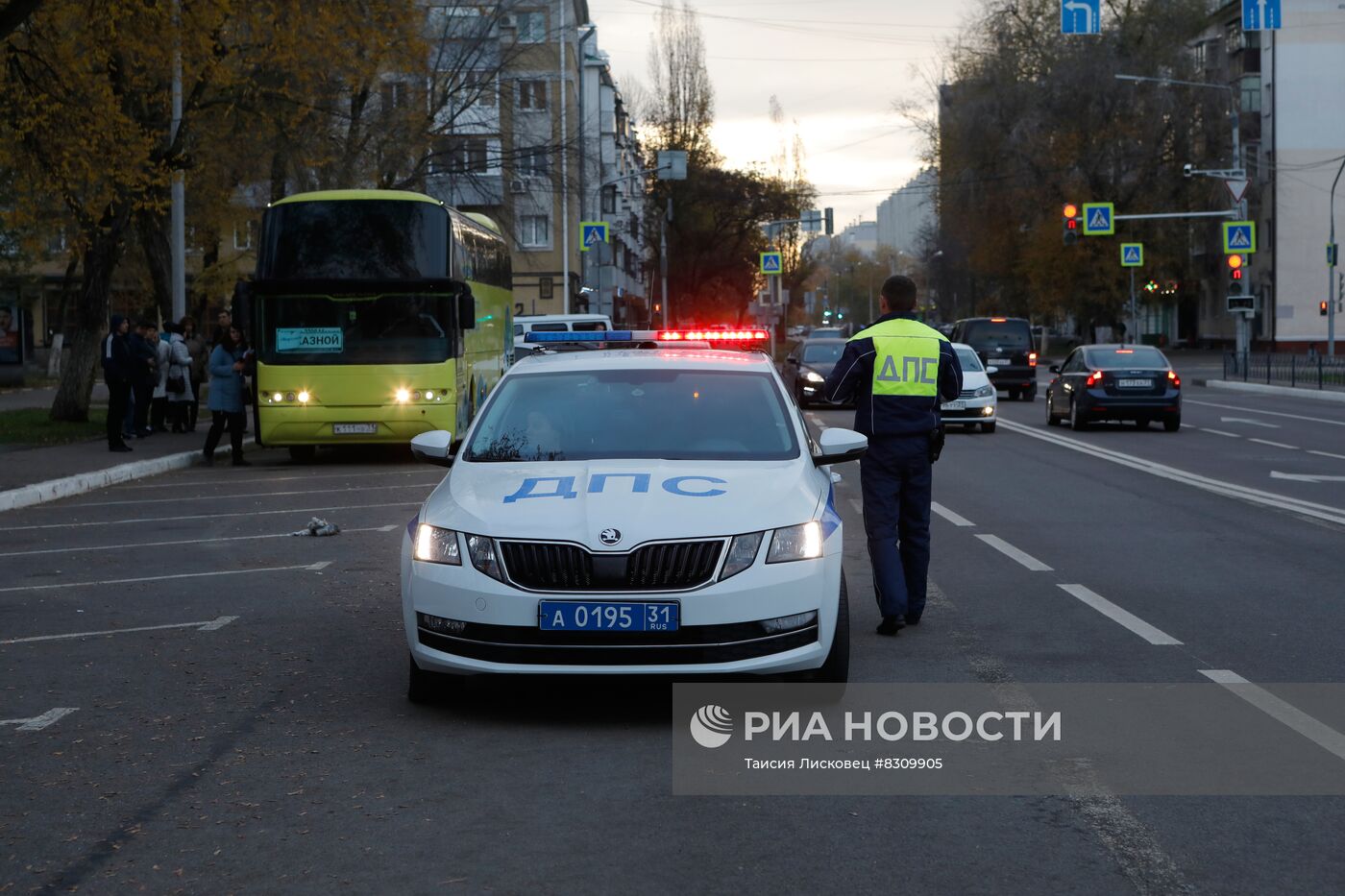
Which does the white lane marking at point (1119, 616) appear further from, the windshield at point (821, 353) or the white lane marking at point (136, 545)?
the windshield at point (821, 353)

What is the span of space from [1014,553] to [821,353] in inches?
1029

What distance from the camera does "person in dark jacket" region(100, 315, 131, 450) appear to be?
74.5 ft

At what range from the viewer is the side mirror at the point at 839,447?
8.08 meters

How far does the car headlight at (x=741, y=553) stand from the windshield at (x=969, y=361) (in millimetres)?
22634

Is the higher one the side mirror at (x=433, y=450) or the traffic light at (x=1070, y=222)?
the traffic light at (x=1070, y=222)

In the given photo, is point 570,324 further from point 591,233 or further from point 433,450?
point 433,450

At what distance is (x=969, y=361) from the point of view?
30406 mm

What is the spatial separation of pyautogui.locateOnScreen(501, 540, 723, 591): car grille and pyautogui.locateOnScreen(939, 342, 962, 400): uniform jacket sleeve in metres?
2.80

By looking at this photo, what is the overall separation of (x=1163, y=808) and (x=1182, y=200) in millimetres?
63994

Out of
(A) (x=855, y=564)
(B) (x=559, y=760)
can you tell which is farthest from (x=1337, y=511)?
(B) (x=559, y=760)

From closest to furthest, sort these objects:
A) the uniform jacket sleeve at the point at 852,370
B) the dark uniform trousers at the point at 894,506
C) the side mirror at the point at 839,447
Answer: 1. the side mirror at the point at 839,447
2. the dark uniform trousers at the point at 894,506
3. the uniform jacket sleeve at the point at 852,370

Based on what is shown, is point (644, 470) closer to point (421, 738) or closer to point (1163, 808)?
point (421, 738)

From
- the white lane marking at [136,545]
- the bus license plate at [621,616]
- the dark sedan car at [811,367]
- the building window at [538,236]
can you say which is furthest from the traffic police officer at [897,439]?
the building window at [538,236]

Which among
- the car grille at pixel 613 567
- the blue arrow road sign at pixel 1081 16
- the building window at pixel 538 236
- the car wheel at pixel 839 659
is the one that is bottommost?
the car wheel at pixel 839 659
